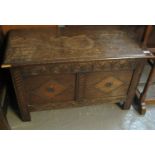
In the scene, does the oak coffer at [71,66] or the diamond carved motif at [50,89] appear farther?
the diamond carved motif at [50,89]

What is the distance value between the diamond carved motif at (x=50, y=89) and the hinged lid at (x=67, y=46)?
0.76 feet

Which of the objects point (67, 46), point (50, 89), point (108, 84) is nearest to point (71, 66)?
point (67, 46)

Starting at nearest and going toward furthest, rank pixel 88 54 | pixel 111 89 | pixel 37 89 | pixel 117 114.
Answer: pixel 88 54, pixel 37 89, pixel 111 89, pixel 117 114

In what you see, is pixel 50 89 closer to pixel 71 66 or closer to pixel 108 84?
pixel 71 66

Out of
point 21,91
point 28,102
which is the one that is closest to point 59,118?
point 28,102

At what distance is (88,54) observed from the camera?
1347mm

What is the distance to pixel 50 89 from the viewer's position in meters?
1.48

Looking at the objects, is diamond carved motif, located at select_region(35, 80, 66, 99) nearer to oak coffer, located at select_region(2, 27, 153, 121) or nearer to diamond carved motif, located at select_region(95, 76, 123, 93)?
oak coffer, located at select_region(2, 27, 153, 121)

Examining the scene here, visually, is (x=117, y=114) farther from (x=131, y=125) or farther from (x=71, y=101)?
(x=71, y=101)

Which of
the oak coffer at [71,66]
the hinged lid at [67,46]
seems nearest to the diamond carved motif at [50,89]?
the oak coffer at [71,66]

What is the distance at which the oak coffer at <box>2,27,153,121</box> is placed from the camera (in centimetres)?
131

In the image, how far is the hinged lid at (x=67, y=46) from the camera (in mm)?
1299

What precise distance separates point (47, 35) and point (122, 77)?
0.67 metres

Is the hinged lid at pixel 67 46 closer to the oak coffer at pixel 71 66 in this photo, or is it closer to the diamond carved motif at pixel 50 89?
the oak coffer at pixel 71 66
